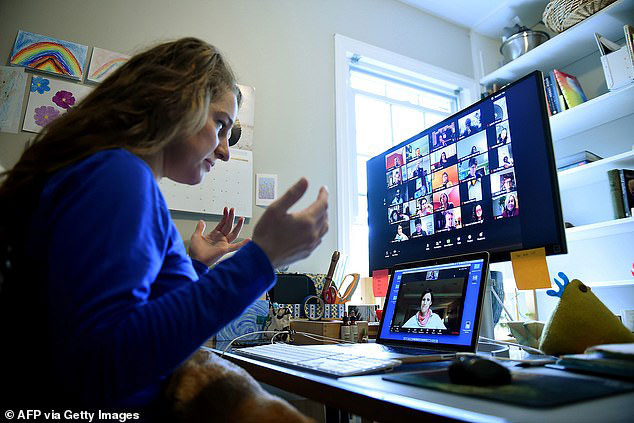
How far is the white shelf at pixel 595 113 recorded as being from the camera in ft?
6.81

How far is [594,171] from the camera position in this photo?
85.1 inches

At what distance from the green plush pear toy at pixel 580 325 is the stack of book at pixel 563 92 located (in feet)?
6.20

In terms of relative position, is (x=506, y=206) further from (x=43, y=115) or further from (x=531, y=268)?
(x=43, y=115)

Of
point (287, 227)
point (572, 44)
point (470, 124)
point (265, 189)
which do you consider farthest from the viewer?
point (572, 44)

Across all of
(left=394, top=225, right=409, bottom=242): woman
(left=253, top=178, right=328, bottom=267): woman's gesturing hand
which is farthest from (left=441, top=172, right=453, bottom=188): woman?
(left=253, top=178, right=328, bottom=267): woman's gesturing hand

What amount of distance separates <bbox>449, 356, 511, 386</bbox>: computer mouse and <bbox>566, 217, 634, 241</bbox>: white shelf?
1.82 meters

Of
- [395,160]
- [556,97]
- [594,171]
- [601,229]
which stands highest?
[556,97]

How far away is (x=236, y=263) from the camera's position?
557mm

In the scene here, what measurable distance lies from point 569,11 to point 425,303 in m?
2.14

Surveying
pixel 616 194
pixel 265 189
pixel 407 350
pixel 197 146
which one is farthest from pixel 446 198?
pixel 616 194

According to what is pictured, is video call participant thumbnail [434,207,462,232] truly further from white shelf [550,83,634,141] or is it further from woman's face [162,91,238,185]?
white shelf [550,83,634,141]

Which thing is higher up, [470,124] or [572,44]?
[572,44]

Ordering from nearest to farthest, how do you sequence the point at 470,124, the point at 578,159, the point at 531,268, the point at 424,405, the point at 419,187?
the point at 424,405
the point at 531,268
the point at 470,124
the point at 419,187
the point at 578,159

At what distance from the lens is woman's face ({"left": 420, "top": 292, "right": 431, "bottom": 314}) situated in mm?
996
